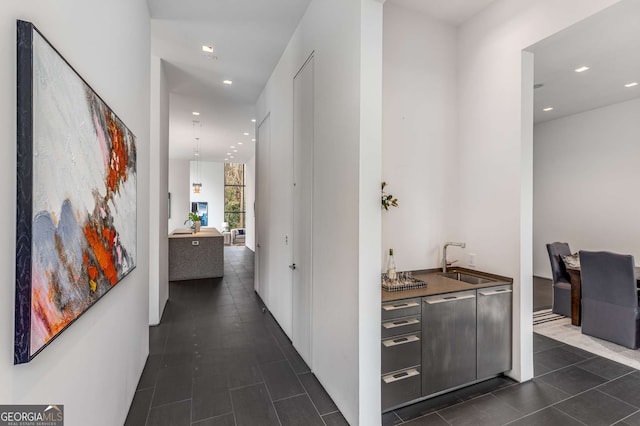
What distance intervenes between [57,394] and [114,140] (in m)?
1.31

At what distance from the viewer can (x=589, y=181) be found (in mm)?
5652

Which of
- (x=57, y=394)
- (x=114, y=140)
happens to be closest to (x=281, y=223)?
(x=114, y=140)

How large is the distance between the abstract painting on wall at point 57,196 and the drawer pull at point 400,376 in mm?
1929

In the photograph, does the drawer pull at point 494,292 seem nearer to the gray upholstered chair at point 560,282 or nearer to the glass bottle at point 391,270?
the glass bottle at point 391,270

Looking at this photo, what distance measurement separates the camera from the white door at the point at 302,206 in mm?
2844

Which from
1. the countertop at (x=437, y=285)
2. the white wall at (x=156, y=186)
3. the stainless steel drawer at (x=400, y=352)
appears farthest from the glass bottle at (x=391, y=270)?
the white wall at (x=156, y=186)

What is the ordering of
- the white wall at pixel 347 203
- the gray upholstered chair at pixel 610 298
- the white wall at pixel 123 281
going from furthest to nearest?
the gray upholstered chair at pixel 610 298 → the white wall at pixel 347 203 → the white wall at pixel 123 281

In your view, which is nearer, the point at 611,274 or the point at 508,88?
the point at 508,88

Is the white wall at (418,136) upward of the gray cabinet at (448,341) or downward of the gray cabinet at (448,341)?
upward

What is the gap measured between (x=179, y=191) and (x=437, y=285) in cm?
1195

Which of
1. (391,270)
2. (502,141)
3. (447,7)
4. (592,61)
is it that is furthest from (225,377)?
(592,61)

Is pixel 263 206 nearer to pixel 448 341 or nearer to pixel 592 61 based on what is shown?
pixel 448 341

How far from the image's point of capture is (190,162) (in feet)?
41.1

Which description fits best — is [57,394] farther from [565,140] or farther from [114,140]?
[565,140]
